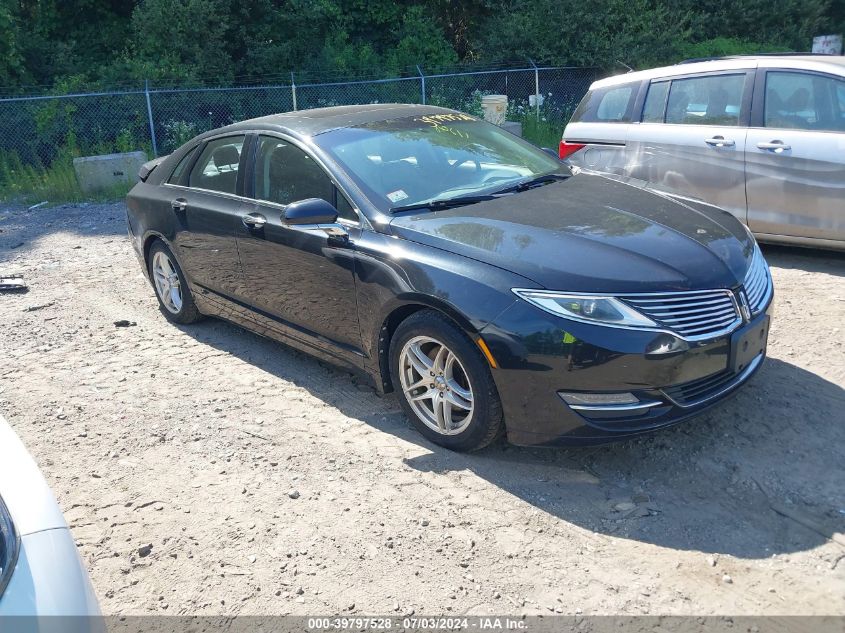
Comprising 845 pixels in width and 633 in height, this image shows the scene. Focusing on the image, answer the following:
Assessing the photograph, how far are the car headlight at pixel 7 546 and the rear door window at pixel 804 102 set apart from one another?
617cm

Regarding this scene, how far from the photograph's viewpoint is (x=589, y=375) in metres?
3.56

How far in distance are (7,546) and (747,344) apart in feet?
10.6

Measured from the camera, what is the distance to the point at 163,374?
216 inches

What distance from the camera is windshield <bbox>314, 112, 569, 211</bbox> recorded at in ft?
15.0

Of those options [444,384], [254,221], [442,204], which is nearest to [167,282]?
[254,221]

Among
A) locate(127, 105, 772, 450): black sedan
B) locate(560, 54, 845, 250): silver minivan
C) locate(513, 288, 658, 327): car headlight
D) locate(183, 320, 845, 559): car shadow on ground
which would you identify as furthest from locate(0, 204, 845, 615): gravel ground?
locate(560, 54, 845, 250): silver minivan

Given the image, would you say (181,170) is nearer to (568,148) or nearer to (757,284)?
(568,148)

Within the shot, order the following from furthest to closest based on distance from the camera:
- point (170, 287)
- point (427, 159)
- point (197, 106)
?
point (197, 106) → point (170, 287) → point (427, 159)

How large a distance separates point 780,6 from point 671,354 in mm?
19817

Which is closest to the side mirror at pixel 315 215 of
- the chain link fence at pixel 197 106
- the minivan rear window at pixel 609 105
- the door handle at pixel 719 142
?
the door handle at pixel 719 142

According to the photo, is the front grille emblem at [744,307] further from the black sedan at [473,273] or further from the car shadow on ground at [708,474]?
the car shadow on ground at [708,474]

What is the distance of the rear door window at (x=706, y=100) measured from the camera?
22.2 feet

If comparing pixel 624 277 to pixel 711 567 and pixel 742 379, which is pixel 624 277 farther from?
pixel 711 567

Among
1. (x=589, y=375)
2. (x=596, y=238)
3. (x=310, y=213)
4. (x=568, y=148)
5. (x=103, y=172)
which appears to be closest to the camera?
(x=589, y=375)
